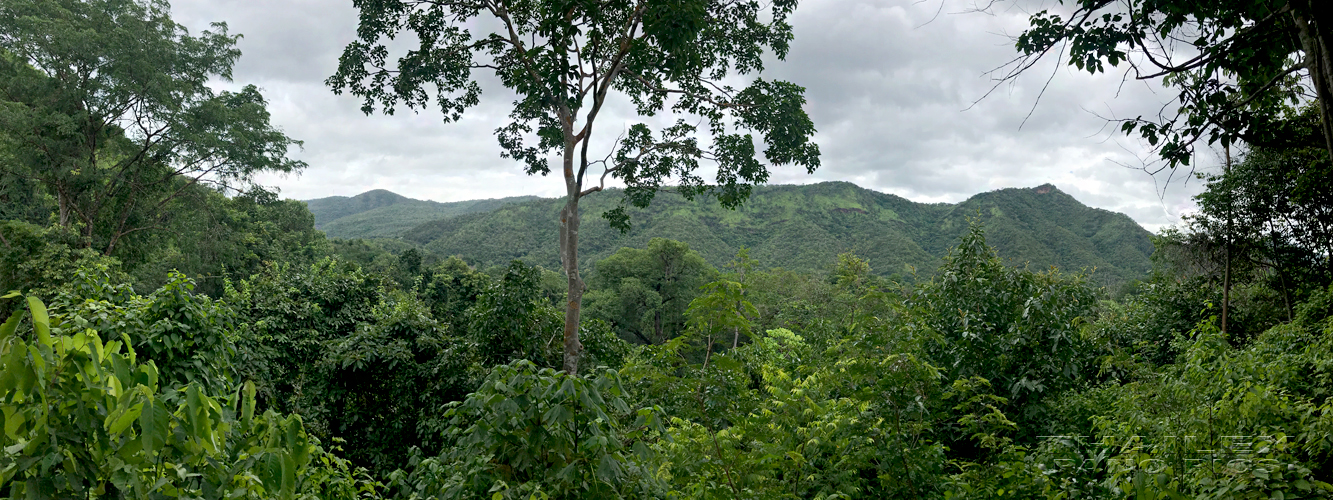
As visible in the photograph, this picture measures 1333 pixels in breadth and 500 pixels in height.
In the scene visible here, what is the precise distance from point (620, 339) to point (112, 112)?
1543 centimetres

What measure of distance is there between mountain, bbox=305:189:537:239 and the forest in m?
85.9

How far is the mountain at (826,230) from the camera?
59219 mm

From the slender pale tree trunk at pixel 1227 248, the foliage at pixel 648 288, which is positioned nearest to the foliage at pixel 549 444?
the slender pale tree trunk at pixel 1227 248

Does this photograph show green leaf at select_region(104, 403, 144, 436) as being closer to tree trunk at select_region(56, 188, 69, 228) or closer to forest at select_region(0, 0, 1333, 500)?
forest at select_region(0, 0, 1333, 500)

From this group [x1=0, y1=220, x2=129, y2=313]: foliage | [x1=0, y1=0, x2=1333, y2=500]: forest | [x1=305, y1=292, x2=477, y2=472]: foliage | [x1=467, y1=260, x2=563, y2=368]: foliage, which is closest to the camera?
[x1=0, y1=0, x2=1333, y2=500]: forest

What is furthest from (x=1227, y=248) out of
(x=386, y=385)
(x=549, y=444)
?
(x=386, y=385)

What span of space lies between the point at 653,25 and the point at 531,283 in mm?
4411

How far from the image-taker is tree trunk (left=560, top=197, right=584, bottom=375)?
8562 millimetres

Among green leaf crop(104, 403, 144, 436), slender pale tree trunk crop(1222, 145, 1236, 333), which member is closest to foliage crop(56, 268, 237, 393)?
green leaf crop(104, 403, 144, 436)

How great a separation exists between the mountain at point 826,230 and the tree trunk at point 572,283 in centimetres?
4549

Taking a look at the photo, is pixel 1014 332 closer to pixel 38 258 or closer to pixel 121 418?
pixel 121 418

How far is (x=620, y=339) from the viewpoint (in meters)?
10.6

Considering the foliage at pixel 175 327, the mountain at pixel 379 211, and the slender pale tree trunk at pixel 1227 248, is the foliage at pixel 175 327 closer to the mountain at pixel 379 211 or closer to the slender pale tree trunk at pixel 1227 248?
the slender pale tree trunk at pixel 1227 248

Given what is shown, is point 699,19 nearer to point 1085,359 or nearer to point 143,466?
point 1085,359
